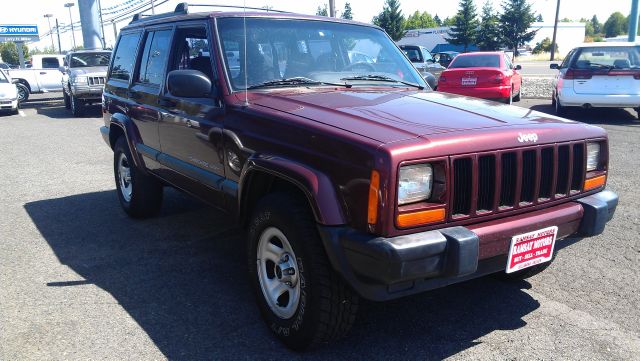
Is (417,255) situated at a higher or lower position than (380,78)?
lower

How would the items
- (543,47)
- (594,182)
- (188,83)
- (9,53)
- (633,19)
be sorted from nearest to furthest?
(594,182) → (188,83) → (633,19) → (543,47) → (9,53)

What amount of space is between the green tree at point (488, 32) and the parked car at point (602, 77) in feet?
176

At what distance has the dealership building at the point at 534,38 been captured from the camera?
6764cm

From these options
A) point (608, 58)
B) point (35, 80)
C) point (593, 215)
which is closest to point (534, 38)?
point (35, 80)

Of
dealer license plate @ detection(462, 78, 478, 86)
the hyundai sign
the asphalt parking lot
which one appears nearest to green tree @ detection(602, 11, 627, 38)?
the hyundai sign

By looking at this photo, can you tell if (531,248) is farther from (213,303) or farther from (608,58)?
(608,58)

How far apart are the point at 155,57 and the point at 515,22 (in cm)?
6508

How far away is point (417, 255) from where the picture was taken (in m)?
2.41

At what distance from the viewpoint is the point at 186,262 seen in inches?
170

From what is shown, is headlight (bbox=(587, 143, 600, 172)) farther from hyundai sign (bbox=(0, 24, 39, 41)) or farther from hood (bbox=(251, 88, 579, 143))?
hyundai sign (bbox=(0, 24, 39, 41))

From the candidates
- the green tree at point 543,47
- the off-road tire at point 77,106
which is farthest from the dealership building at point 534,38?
the off-road tire at point 77,106

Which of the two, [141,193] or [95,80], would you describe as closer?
[141,193]

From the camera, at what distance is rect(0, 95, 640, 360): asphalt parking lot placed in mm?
3027

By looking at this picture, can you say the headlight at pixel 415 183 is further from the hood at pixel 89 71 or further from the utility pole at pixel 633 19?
the utility pole at pixel 633 19
